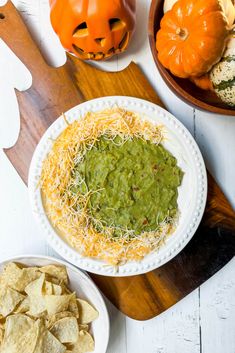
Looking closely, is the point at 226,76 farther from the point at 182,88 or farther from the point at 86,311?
the point at 86,311

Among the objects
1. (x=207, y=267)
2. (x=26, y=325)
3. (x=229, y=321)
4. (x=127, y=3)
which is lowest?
(x=229, y=321)

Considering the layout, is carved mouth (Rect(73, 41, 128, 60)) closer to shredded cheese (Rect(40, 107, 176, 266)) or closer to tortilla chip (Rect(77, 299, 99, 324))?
shredded cheese (Rect(40, 107, 176, 266))

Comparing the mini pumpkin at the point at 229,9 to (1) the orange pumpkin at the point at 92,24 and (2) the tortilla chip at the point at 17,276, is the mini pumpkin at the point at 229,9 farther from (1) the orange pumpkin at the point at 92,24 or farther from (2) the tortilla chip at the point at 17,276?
(2) the tortilla chip at the point at 17,276

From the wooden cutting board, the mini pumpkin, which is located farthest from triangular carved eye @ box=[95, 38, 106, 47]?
the mini pumpkin

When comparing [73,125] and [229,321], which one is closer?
[73,125]

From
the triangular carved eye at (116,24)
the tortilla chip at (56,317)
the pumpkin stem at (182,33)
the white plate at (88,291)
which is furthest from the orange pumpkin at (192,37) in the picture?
the tortilla chip at (56,317)

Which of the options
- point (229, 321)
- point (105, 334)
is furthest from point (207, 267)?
point (105, 334)

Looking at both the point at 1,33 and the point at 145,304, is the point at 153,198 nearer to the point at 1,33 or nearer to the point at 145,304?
the point at 145,304
